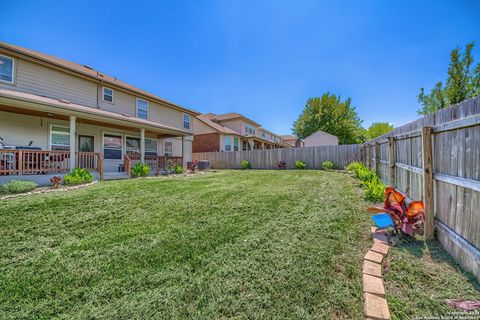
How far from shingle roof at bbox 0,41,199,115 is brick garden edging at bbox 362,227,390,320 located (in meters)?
12.6

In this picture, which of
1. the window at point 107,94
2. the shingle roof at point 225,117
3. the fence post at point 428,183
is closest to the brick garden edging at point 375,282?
the fence post at point 428,183

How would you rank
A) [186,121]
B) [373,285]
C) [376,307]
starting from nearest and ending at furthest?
[376,307]
[373,285]
[186,121]

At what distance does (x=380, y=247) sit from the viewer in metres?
2.52

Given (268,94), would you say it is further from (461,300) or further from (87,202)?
(461,300)

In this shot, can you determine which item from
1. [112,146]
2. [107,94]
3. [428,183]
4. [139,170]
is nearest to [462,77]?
[428,183]

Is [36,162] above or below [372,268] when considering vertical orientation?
above

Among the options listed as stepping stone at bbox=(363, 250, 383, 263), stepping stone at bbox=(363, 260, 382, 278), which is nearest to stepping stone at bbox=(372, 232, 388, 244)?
stepping stone at bbox=(363, 250, 383, 263)

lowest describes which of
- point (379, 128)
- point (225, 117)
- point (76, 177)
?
point (76, 177)

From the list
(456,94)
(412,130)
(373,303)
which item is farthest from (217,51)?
(456,94)

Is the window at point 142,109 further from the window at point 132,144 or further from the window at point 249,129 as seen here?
the window at point 249,129

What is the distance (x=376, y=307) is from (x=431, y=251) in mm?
1460

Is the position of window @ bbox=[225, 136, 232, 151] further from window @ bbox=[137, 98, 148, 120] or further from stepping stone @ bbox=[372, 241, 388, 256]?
stepping stone @ bbox=[372, 241, 388, 256]

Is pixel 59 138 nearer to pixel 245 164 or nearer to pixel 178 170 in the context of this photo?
pixel 178 170

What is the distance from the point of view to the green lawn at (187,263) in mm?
1659
